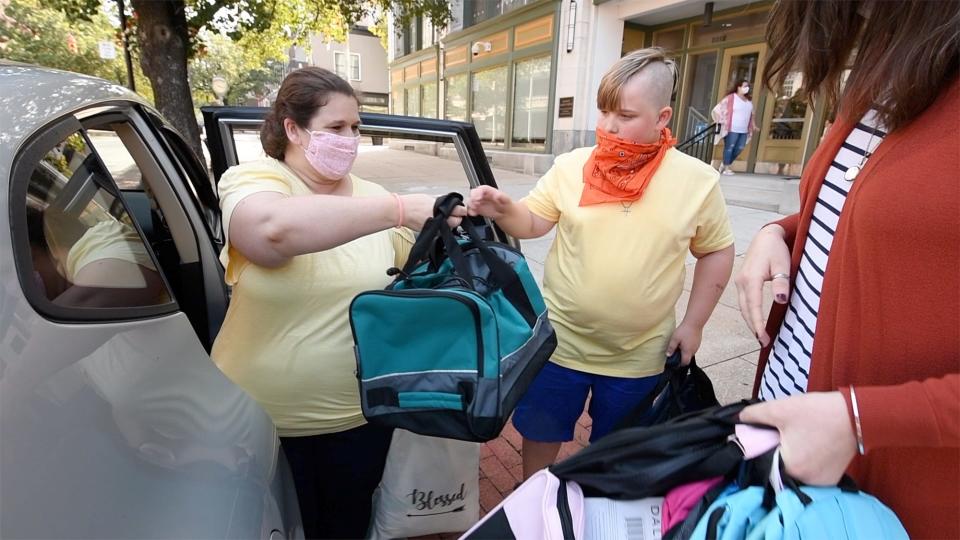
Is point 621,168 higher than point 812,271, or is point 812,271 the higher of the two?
point 621,168

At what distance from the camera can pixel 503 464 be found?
2.72m

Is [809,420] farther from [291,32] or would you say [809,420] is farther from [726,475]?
[291,32]

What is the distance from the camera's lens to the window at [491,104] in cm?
1502

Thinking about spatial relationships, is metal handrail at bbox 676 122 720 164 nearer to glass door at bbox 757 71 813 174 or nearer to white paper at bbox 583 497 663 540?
glass door at bbox 757 71 813 174

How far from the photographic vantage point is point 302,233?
128 centimetres

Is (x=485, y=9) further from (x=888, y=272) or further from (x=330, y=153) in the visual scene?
Answer: (x=888, y=272)

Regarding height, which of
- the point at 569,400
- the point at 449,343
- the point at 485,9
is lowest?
the point at 569,400

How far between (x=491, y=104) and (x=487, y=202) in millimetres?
14859

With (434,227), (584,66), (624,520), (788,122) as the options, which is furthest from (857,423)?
(584,66)

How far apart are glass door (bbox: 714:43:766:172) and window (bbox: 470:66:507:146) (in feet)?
19.6

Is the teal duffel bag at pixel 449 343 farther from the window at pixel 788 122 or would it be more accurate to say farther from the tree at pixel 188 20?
the window at pixel 788 122

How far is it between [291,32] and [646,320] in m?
11.2

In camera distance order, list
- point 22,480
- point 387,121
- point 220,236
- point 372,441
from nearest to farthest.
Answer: point 22,480 → point 372,441 → point 387,121 → point 220,236

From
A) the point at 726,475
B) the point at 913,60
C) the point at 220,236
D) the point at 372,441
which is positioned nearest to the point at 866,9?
the point at 913,60
